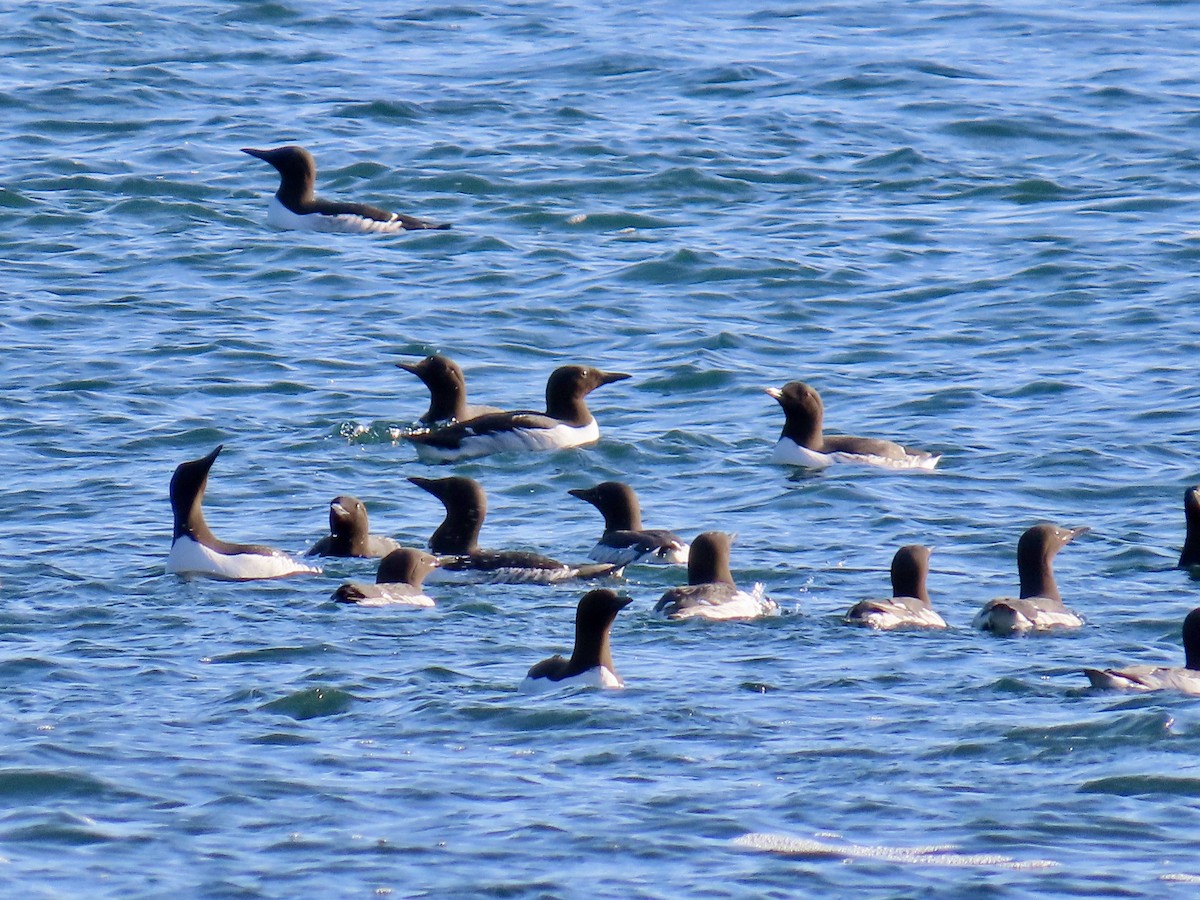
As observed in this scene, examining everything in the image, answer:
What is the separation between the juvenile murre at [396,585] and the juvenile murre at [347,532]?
0.44 meters

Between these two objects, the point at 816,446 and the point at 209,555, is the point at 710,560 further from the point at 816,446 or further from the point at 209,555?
the point at 816,446

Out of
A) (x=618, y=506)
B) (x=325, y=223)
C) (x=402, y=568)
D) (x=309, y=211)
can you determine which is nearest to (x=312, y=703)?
(x=402, y=568)

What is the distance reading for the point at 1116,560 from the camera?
1370cm

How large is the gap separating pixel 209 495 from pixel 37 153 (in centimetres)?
1151

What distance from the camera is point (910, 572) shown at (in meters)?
12.2

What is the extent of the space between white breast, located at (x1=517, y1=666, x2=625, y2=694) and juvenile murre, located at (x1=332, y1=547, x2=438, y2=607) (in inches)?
71.0

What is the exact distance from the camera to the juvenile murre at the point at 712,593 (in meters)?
11.9

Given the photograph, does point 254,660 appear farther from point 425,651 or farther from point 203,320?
point 203,320

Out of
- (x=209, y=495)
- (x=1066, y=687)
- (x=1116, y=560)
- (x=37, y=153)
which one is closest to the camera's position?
(x=1066, y=687)

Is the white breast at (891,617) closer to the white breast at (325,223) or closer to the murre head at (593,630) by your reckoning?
the murre head at (593,630)

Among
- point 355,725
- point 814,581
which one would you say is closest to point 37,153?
point 814,581

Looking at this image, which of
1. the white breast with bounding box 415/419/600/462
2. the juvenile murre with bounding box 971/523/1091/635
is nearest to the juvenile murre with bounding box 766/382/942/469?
the white breast with bounding box 415/419/600/462

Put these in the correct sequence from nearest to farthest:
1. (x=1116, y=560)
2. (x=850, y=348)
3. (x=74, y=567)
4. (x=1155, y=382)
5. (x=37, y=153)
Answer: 1. (x=74, y=567)
2. (x=1116, y=560)
3. (x=1155, y=382)
4. (x=850, y=348)
5. (x=37, y=153)

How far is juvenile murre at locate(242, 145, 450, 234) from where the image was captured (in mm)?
23078
